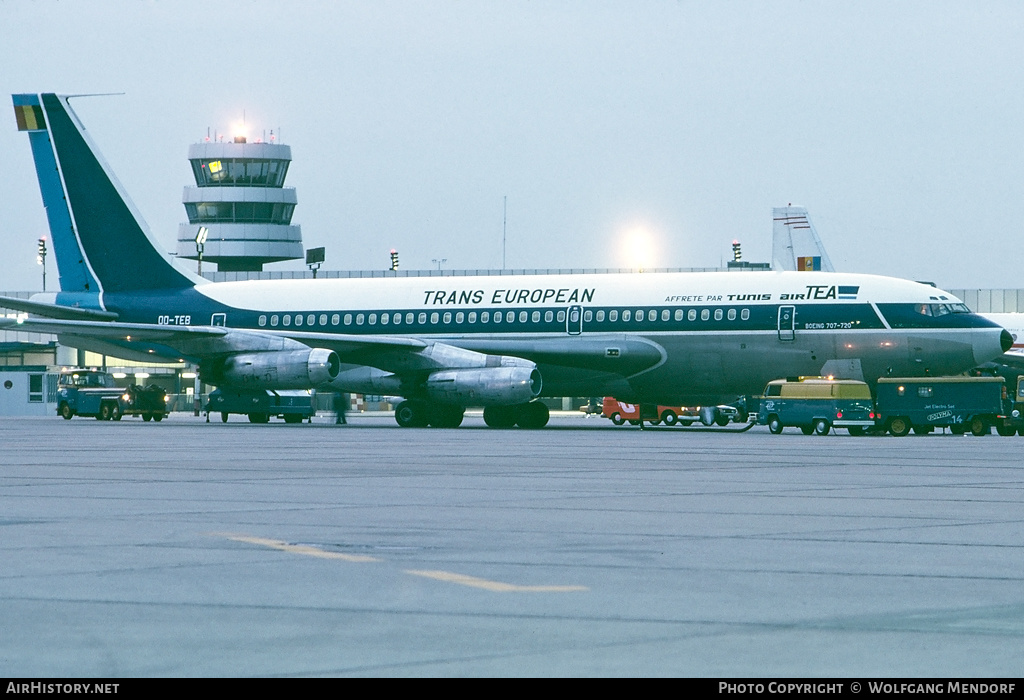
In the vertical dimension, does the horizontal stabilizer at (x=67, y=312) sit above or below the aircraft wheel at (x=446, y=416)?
above

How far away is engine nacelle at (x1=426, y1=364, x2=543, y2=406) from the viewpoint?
45.2m

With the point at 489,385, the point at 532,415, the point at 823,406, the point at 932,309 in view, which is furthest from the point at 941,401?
the point at 532,415

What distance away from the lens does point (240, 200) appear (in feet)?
379

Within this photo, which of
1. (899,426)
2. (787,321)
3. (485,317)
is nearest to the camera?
(899,426)

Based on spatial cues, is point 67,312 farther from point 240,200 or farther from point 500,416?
point 240,200

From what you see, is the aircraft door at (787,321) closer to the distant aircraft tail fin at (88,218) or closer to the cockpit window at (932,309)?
the cockpit window at (932,309)

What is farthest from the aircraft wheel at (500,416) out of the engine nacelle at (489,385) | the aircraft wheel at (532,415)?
the engine nacelle at (489,385)

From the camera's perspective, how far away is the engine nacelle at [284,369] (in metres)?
47.4

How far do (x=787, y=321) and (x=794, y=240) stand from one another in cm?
5828

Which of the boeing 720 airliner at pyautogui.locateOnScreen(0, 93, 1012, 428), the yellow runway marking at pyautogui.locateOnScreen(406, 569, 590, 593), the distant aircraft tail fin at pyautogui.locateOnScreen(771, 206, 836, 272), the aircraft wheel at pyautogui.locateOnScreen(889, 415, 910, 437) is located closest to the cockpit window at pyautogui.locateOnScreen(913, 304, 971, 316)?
the boeing 720 airliner at pyautogui.locateOnScreen(0, 93, 1012, 428)

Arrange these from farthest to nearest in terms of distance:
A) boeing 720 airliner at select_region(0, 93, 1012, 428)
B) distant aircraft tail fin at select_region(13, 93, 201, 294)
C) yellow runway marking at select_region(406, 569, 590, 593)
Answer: distant aircraft tail fin at select_region(13, 93, 201, 294) < boeing 720 airliner at select_region(0, 93, 1012, 428) < yellow runway marking at select_region(406, 569, 590, 593)

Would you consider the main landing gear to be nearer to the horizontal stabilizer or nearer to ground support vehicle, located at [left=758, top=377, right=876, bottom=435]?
ground support vehicle, located at [left=758, top=377, right=876, bottom=435]

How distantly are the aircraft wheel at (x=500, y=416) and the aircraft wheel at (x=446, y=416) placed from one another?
1217mm

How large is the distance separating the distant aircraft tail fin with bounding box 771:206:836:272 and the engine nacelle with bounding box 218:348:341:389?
56.0 meters
